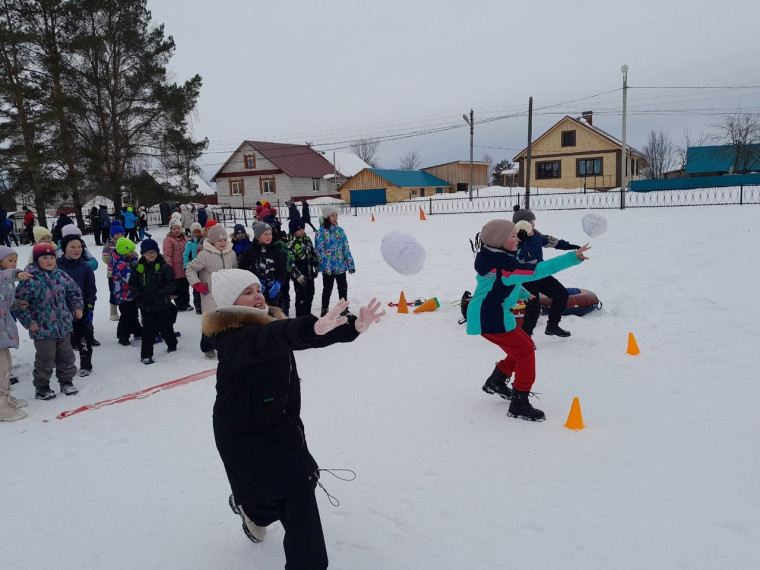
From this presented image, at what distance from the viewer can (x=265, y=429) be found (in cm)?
276

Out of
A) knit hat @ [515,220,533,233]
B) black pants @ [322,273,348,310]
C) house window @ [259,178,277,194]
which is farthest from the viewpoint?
→ house window @ [259,178,277,194]

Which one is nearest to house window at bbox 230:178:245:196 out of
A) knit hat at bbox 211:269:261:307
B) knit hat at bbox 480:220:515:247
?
knit hat at bbox 480:220:515:247

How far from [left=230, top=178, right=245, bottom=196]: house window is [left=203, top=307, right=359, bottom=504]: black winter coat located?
5391 centimetres

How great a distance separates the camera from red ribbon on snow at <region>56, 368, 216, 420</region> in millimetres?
5883

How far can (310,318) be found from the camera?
2.60 m

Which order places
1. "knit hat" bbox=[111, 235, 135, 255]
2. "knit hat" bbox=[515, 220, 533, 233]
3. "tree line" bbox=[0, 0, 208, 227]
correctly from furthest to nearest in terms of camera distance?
"tree line" bbox=[0, 0, 208, 227], "knit hat" bbox=[111, 235, 135, 255], "knit hat" bbox=[515, 220, 533, 233]

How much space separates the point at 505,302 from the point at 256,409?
293 cm

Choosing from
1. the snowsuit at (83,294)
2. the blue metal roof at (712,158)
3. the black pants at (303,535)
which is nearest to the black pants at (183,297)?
the snowsuit at (83,294)

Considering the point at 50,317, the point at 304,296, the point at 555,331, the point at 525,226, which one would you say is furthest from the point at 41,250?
the point at 555,331

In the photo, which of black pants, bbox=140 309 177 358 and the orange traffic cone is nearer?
black pants, bbox=140 309 177 358

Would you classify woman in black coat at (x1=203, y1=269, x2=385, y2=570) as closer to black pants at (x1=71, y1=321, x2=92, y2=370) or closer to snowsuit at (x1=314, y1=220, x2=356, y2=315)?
black pants at (x1=71, y1=321, x2=92, y2=370)

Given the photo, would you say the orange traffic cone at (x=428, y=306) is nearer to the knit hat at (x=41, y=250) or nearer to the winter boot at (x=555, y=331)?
the winter boot at (x=555, y=331)

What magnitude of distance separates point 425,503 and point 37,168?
2576 centimetres

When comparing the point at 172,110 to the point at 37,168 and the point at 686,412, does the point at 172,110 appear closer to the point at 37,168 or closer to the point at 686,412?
the point at 37,168
